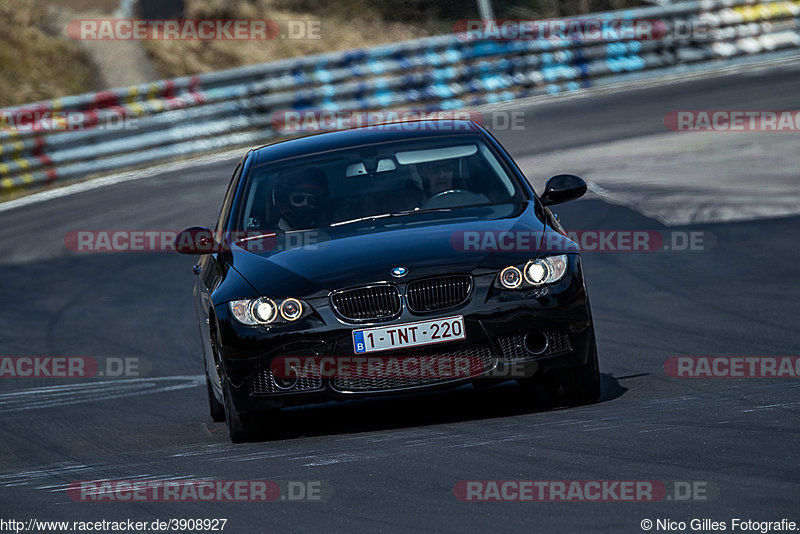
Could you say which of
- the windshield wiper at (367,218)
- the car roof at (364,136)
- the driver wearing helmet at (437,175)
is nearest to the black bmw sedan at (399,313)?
the windshield wiper at (367,218)

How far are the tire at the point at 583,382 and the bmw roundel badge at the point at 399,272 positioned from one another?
3.15 feet

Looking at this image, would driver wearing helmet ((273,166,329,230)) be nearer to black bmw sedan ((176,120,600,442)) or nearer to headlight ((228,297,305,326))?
black bmw sedan ((176,120,600,442))

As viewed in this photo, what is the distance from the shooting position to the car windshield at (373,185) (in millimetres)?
7766

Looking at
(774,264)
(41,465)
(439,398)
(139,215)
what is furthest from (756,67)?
(41,465)

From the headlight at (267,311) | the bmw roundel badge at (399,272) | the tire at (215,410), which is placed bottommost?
the tire at (215,410)

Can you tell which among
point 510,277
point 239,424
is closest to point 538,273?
point 510,277

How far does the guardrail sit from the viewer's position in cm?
2150

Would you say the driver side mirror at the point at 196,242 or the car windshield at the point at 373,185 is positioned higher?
the car windshield at the point at 373,185

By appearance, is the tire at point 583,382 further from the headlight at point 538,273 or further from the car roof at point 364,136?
the car roof at point 364,136

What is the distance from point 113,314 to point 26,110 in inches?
366

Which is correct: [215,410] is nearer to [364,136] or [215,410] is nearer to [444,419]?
[444,419]

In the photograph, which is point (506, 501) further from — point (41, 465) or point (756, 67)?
point (756, 67)

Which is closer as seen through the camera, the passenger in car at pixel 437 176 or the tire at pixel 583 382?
the tire at pixel 583 382

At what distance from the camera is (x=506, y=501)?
16.1ft
